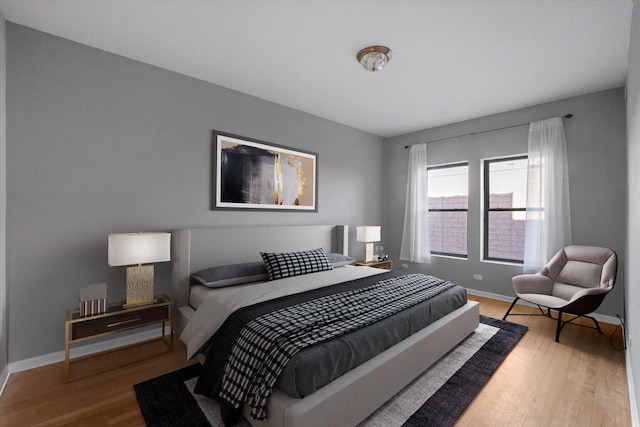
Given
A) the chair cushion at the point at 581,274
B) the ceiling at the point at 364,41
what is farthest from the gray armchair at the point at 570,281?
the ceiling at the point at 364,41

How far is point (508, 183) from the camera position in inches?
167

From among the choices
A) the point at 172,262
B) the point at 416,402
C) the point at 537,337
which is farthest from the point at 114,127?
the point at 537,337

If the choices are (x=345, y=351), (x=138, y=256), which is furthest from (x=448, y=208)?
(x=138, y=256)

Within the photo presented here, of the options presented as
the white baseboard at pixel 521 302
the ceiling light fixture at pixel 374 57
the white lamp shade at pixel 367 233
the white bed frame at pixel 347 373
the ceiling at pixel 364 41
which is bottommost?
the white baseboard at pixel 521 302

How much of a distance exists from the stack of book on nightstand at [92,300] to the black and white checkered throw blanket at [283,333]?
4.17 feet

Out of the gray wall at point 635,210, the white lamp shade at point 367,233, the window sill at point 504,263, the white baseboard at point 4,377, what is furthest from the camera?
the white lamp shade at point 367,233

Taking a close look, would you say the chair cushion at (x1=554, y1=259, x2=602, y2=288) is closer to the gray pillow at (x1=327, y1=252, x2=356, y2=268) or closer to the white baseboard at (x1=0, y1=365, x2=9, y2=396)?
the gray pillow at (x1=327, y1=252, x2=356, y2=268)

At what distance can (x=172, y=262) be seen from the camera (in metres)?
2.94

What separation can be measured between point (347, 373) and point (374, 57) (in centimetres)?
247

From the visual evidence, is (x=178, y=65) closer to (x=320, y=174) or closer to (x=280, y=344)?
(x=320, y=174)

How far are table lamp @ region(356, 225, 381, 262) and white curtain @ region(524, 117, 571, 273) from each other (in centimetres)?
200

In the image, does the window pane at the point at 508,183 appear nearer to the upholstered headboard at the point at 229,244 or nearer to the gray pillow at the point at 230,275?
the upholstered headboard at the point at 229,244

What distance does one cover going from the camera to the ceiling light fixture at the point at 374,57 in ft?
8.26

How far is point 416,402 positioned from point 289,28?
2.87 meters
